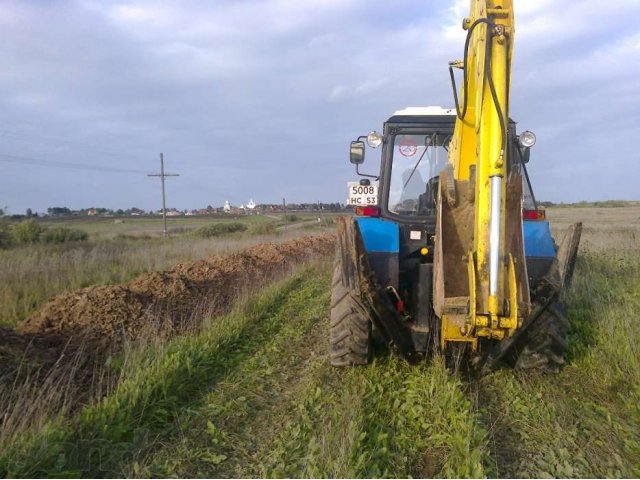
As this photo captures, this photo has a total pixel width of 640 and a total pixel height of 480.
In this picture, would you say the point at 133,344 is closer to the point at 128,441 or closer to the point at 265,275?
the point at 128,441

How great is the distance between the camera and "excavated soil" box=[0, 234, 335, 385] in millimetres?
4867

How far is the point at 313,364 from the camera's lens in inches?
203

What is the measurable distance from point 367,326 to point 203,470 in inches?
76.1

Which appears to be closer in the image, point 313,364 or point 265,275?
point 313,364

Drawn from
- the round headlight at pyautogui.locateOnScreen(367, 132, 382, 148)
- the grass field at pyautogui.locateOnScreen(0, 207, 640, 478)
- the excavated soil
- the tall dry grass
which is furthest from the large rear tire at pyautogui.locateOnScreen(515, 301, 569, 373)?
the tall dry grass

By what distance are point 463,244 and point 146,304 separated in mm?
4766

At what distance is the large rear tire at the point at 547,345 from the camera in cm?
437

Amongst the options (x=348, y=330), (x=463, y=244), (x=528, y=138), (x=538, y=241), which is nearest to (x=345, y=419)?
(x=348, y=330)

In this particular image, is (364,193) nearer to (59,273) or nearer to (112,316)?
(112,316)

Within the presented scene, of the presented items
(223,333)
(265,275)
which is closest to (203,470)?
(223,333)

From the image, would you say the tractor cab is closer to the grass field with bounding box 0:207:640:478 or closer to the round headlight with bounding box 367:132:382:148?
the round headlight with bounding box 367:132:382:148

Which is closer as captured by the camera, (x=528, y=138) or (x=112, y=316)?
(x=528, y=138)

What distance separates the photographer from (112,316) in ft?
20.5

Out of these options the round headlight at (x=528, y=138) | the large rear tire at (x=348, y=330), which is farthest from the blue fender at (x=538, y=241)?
the large rear tire at (x=348, y=330)
